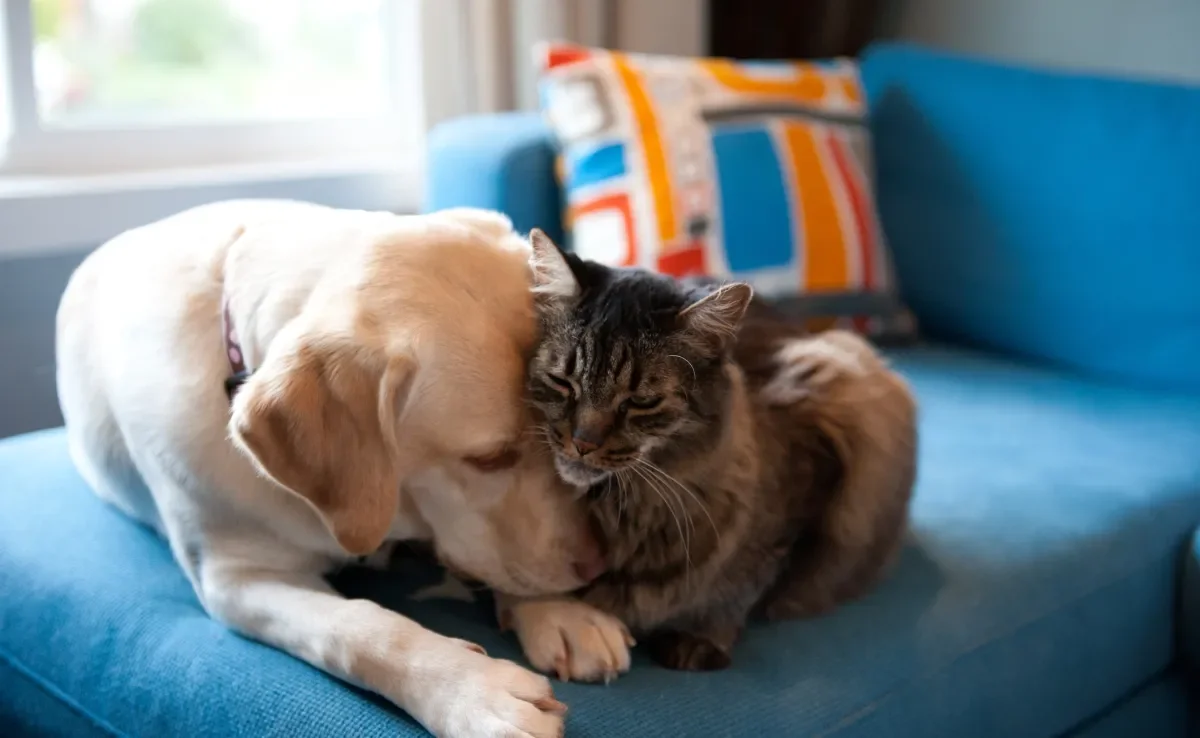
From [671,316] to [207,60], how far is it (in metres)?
1.77

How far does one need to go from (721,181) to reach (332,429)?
47.6 inches

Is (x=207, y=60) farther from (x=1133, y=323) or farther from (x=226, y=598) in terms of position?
(x=1133, y=323)

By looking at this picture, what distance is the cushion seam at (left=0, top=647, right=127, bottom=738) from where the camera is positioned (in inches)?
49.3

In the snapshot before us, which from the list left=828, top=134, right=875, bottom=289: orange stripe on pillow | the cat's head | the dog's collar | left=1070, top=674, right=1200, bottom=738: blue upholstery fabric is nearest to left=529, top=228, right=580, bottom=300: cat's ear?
the cat's head

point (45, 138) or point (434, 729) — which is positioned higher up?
point (45, 138)

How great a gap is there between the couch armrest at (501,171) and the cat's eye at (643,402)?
39.1 inches

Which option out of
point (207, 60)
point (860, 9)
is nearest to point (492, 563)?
point (207, 60)

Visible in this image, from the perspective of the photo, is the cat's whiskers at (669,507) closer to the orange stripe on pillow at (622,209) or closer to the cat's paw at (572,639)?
the cat's paw at (572,639)

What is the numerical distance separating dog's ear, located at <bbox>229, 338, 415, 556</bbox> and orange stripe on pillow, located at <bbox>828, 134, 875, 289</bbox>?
1.35 meters

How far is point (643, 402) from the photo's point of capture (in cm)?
118

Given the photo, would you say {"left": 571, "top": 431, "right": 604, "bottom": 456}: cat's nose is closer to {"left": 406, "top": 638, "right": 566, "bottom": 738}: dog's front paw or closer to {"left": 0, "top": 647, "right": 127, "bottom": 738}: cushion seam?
{"left": 406, "top": 638, "right": 566, "bottom": 738}: dog's front paw

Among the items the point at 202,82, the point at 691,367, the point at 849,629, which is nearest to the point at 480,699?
the point at 691,367

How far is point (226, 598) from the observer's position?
124 centimetres

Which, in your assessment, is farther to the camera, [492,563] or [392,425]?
[492,563]
